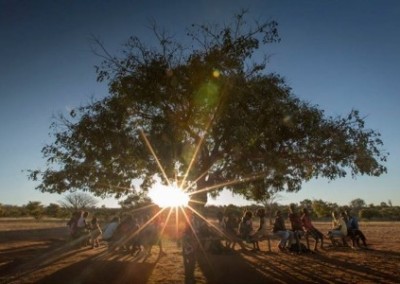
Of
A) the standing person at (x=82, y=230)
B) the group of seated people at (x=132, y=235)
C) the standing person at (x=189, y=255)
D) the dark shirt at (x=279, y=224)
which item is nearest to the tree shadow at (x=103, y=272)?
the standing person at (x=189, y=255)

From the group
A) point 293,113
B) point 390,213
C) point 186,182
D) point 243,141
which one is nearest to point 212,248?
point 186,182

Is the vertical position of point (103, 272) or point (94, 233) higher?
point (94, 233)

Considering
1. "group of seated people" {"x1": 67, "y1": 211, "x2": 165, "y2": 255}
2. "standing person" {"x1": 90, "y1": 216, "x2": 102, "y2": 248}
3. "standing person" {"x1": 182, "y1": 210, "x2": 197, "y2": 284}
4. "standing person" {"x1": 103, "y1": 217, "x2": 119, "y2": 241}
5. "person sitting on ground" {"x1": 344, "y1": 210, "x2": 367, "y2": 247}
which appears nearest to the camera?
"standing person" {"x1": 182, "y1": 210, "x2": 197, "y2": 284}

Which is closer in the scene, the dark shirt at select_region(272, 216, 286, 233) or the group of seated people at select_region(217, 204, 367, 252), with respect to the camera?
the dark shirt at select_region(272, 216, 286, 233)

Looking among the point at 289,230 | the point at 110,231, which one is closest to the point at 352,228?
the point at 289,230

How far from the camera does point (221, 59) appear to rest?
17.6 m

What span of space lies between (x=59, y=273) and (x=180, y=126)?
8.81m

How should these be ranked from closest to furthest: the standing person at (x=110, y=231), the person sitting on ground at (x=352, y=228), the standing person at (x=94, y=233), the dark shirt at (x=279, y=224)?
the dark shirt at (x=279, y=224), the standing person at (x=110, y=231), the person sitting on ground at (x=352, y=228), the standing person at (x=94, y=233)

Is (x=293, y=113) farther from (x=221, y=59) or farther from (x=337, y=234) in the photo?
(x=337, y=234)

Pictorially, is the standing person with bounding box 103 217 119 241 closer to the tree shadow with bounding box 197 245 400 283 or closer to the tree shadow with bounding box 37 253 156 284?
the tree shadow with bounding box 37 253 156 284

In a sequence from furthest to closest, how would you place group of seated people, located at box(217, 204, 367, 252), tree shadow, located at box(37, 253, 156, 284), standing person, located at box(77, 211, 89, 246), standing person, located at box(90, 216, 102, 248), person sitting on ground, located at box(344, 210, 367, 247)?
1. standing person, located at box(90, 216, 102, 248)
2. standing person, located at box(77, 211, 89, 246)
3. person sitting on ground, located at box(344, 210, 367, 247)
4. group of seated people, located at box(217, 204, 367, 252)
5. tree shadow, located at box(37, 253, 156, 284)

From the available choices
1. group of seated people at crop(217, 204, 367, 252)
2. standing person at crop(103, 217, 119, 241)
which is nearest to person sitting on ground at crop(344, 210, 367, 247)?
group of seated people at crop(217, 204, 367, 252)

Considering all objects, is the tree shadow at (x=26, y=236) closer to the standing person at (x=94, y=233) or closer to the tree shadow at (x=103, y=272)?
the standing person at (x=94, y=233)

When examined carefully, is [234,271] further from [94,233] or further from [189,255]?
[94,233]
